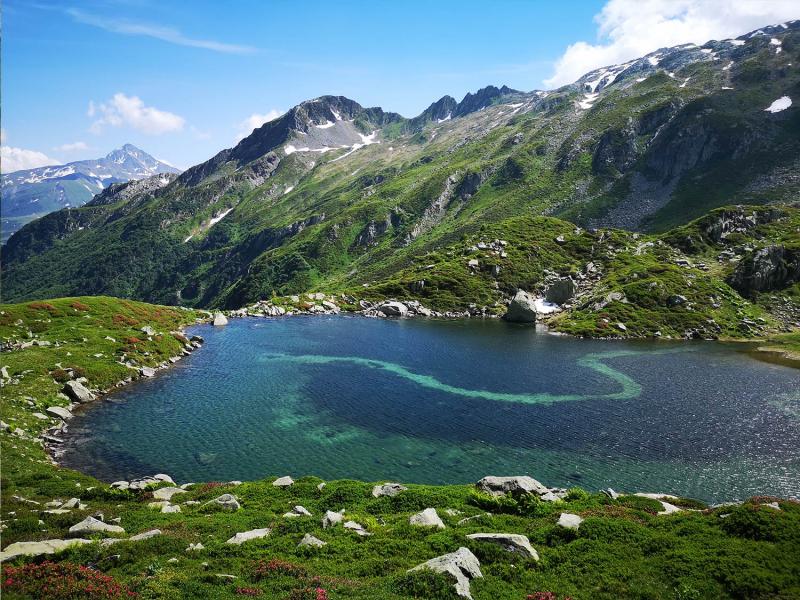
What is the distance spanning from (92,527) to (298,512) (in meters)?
12.6

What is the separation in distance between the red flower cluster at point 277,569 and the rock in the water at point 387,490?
14.1 meters

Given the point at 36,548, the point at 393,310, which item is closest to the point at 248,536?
the point at 36,548

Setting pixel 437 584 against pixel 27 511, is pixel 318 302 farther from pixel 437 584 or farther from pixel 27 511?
pixel 437 584

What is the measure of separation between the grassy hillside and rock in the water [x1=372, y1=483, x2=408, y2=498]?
64 centimetres

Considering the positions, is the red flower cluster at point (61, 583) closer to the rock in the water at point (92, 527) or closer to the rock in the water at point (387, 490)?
the rock in the water at point (92, 527)

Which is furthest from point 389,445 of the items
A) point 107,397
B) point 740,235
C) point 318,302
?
point 740,235

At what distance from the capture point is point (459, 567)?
22.2 m

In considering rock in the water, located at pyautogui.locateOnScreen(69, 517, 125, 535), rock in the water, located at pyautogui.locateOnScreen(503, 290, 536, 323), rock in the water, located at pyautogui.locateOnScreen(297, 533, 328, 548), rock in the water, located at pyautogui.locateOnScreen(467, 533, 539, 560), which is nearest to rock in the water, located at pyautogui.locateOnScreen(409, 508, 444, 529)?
rock in the water, located at pyautogui.locateOnScreen(467, 533, 539, 560)

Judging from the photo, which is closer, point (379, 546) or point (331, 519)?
point (379, 546)

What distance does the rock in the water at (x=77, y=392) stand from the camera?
206 ft

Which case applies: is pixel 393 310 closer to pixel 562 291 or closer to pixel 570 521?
pixel 562 291

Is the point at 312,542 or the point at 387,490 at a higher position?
the point at 312,542

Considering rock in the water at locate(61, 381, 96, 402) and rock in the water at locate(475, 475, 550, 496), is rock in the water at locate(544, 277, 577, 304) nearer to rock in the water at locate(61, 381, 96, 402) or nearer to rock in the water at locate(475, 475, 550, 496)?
rock in the water at locate(475, 475, 550, 496)

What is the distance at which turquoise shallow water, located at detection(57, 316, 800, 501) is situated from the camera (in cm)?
4862
